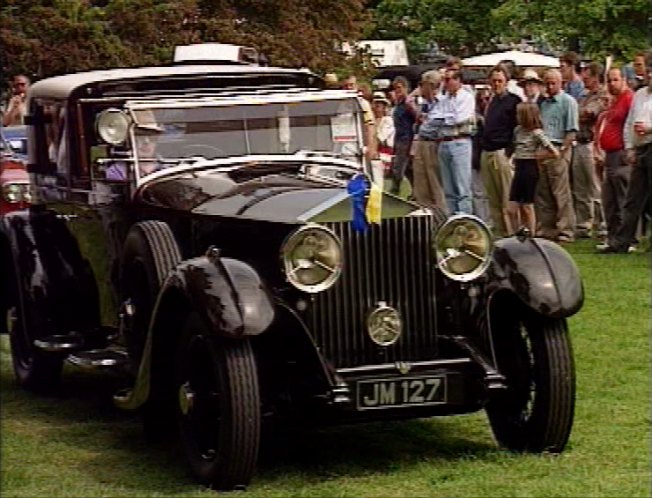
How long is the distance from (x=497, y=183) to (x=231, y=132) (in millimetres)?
7452

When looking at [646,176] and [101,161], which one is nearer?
[101,161]

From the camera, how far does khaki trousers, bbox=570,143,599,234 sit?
15062 mm

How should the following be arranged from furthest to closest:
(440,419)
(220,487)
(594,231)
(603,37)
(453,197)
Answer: (603,37)
(594,231)
(453,197)
(440,419)
(220,487)

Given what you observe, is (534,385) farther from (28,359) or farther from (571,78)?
(571,78)

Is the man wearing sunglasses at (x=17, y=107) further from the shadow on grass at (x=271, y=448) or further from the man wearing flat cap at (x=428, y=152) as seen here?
the shadow on grass at (x=271, y=448)

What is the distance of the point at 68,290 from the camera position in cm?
817

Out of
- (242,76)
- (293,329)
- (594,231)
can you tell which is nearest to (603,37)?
(594,231)

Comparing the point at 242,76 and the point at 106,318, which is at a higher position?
the point at 242,76

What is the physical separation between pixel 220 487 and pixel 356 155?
7.99 feet

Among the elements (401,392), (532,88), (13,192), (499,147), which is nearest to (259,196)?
(401,392)

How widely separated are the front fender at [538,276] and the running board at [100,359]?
72.0 inches

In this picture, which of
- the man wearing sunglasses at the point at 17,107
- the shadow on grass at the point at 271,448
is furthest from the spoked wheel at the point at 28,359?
the man wearing sunglasses at the point at 17,107

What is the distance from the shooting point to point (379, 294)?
6.50m

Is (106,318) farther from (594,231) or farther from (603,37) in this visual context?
(603,37)
